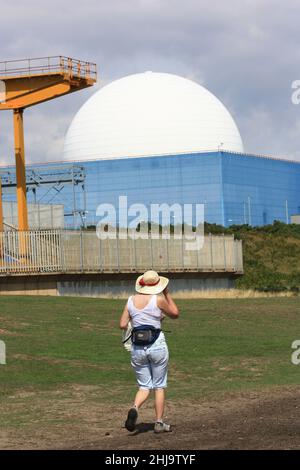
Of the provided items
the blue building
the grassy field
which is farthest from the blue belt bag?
the blue building

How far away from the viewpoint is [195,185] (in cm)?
9488

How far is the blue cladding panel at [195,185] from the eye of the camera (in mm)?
94000

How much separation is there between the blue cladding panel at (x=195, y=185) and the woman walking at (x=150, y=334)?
77.1m

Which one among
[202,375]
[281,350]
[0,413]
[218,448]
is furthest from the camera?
[281,350]

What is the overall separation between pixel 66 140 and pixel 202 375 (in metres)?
81.6

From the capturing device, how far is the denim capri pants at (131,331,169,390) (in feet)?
43.8

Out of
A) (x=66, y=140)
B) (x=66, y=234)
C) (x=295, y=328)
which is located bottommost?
(x=295, y=328)

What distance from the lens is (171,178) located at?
9562 centimetres

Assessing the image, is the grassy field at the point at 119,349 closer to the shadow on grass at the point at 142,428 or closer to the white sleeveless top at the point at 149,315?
the shadow on grass at the point at 142,428

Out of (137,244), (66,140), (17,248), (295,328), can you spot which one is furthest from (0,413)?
(66,140)

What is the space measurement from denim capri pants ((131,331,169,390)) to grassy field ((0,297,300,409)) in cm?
384

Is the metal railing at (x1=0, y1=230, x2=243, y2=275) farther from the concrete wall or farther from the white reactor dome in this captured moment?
the white reactor dome

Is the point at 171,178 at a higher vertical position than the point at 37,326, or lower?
higher

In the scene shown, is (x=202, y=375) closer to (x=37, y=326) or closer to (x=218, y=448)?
(x=37, y=326)
